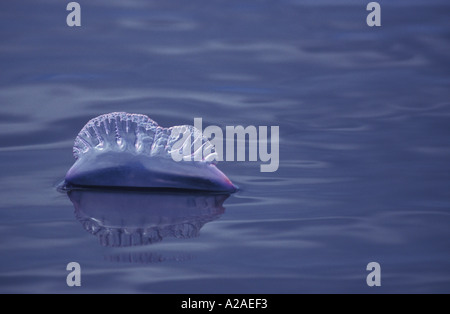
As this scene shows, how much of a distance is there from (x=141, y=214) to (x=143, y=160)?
0.39 m

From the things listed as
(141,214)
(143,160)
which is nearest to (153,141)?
(143,160)

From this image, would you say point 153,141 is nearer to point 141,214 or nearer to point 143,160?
Answer: point 143,160

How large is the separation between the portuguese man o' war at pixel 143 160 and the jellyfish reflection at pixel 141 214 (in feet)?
0.19

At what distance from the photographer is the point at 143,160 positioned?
4.03 m

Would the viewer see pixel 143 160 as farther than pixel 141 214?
Yes

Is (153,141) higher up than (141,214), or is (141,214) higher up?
(153,141)

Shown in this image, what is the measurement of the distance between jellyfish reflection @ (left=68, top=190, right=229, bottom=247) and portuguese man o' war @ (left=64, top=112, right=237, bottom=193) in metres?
0.06

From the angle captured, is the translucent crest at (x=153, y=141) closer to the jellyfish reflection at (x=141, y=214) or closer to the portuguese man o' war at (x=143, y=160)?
the portuguese man o' war at (x=143, y=160)

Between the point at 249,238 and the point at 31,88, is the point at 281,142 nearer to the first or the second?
the point at 249,238

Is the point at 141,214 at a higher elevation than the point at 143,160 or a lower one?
lower

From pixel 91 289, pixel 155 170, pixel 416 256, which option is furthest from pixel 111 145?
pixel 416 256

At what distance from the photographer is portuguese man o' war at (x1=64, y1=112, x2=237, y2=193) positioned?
4012mm

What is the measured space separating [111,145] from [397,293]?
65.9 inches

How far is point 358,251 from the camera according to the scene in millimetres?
3365
